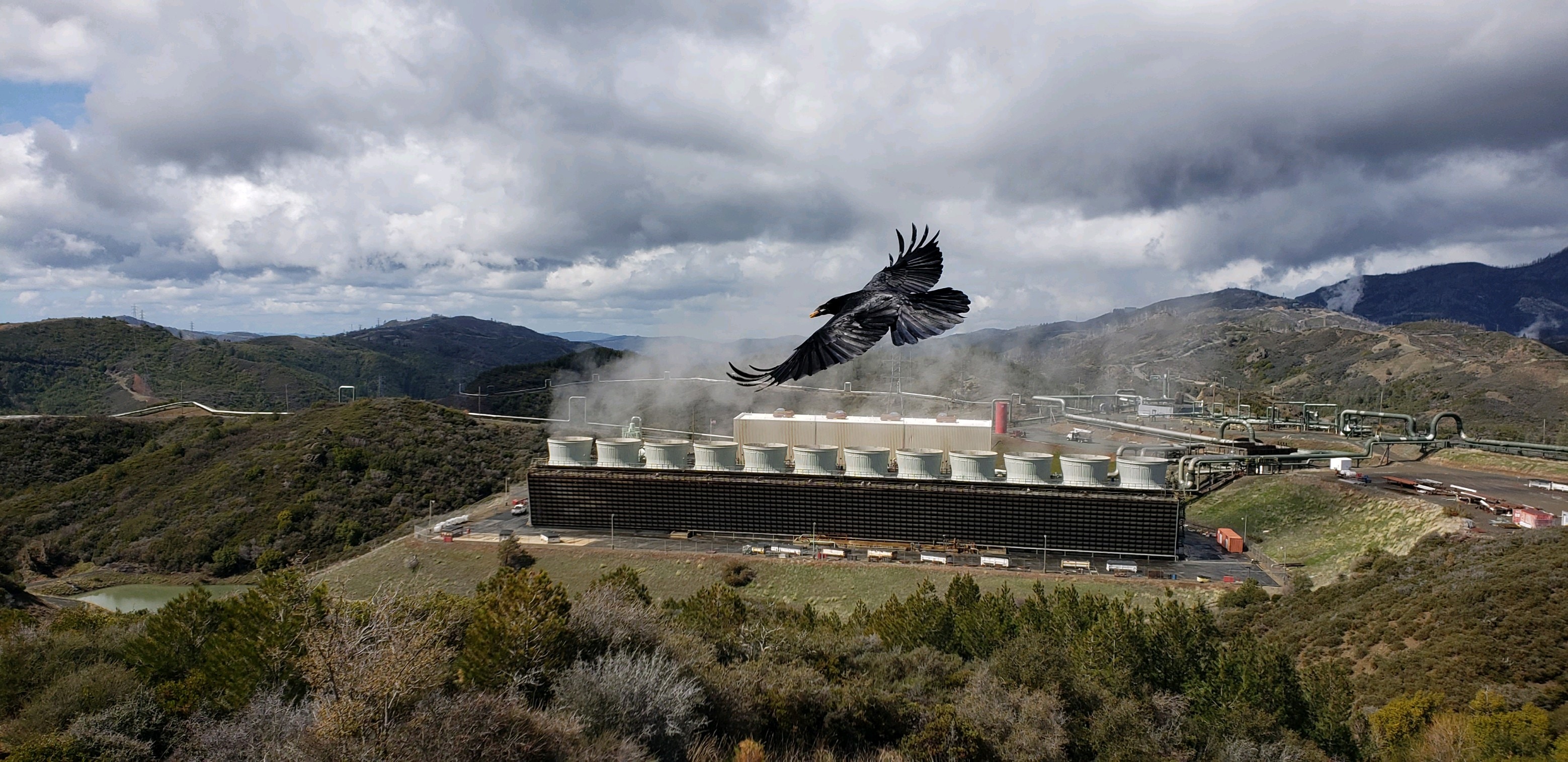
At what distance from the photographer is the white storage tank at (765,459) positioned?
46.2 m

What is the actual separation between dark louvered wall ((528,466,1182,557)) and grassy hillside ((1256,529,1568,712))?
1035 cm

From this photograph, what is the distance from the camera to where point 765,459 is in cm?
4634

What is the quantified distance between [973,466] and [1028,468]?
10.3ft

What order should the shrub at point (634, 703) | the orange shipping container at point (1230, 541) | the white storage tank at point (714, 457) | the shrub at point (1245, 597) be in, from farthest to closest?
the white storage tank at point (714, 457) → the orange shipping container at point (1230, 541) → the shrub at point (1245, 597) → the shrub at point (634, 703)

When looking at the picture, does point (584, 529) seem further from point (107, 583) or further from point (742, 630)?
point (107, 583)

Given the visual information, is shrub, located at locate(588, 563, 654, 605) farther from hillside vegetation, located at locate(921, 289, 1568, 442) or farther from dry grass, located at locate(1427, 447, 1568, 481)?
dry grass, located at locate(1427, 447, 1568, 481)

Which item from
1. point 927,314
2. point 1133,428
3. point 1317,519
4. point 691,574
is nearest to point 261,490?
point 691,574

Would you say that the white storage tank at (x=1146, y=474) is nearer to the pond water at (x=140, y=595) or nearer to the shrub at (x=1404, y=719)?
the shrub at (x=1404, y=719)

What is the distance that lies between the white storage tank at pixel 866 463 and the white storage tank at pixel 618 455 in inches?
578

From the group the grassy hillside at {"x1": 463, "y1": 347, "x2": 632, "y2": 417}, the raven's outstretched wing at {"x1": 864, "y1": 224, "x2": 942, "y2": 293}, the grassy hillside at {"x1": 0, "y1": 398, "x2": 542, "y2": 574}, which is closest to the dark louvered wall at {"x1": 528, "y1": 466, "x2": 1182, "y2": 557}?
the grassy hillside at {"x1": 0, "y1": 398, "x2": 542, "y2": 574}

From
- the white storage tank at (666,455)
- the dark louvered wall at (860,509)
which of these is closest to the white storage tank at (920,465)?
the dark louvered wall at (860,509)

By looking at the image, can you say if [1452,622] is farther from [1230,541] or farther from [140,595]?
[140,595]

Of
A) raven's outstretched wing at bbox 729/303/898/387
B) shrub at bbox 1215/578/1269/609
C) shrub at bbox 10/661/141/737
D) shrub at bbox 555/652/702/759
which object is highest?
raven's outstretched wing at bbox 729/303/898/387

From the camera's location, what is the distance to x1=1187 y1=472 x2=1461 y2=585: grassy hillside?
33375 millimetres
